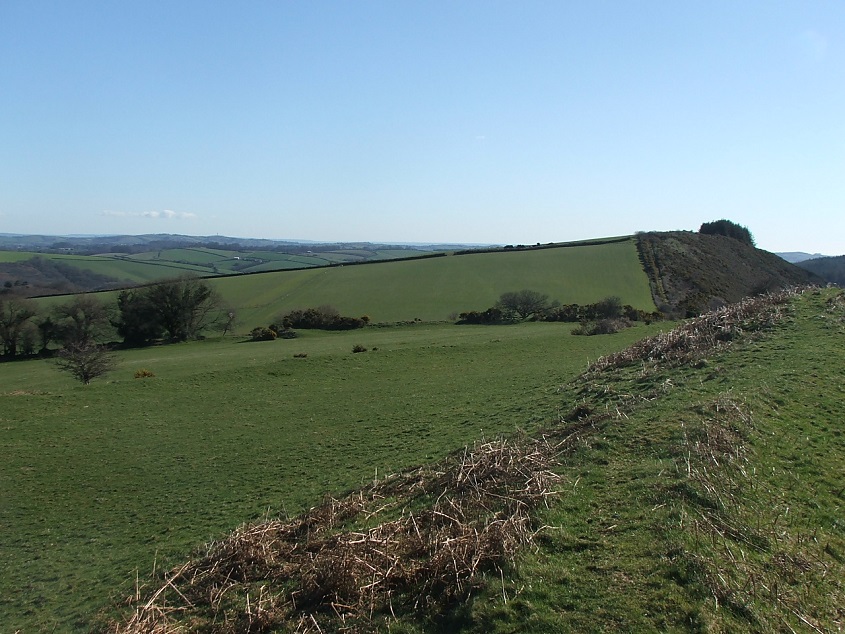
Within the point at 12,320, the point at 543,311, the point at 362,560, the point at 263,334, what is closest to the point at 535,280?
the point at 543,311

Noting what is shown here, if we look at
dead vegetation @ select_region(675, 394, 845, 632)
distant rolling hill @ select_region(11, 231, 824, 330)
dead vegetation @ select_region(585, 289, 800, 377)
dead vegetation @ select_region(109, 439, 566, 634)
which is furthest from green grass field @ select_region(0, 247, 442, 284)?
dead vegetation @ select_region(675, 394, 845, 632)

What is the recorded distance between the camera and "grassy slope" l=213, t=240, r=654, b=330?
67.2 metres

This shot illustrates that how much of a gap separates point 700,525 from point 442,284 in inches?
2779

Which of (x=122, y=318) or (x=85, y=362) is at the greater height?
(x=85, y=362)

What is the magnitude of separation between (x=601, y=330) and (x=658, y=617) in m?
38.7

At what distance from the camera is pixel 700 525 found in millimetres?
7094

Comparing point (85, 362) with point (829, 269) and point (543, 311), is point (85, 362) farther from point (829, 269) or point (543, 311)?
point (829, 269)

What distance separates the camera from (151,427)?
21.6 m

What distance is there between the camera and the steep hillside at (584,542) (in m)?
5.94

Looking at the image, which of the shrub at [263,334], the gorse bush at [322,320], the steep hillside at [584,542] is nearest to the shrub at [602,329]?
the gorse bush at [322,320]

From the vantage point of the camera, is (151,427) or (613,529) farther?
(151,427)

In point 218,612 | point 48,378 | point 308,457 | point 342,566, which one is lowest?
point 48,378

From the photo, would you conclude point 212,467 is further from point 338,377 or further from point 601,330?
point 601,330

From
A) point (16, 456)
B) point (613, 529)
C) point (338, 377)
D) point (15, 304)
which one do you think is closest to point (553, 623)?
point (613, 529)
